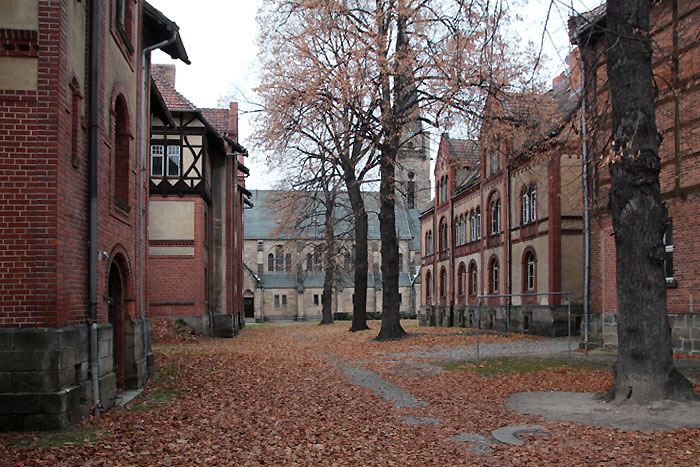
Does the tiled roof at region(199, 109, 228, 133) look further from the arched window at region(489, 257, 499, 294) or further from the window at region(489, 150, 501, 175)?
the arched window at region(489, 257, 499, 294)

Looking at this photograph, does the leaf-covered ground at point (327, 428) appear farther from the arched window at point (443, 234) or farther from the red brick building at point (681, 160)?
the arched window at point (443, 234)

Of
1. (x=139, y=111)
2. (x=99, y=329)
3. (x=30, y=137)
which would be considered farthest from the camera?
(x=139, y=111)

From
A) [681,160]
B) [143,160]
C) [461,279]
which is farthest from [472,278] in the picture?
[143,160]

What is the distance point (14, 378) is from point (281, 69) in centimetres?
1496

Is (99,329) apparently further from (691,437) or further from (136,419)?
(691,437)

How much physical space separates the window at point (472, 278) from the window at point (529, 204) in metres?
7.53

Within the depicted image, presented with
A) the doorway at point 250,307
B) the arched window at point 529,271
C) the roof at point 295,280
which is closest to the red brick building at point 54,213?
the arched window at point 529,271

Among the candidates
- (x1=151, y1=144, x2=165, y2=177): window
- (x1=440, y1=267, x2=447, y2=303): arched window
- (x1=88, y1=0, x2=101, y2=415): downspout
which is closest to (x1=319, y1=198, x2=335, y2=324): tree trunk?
(x1=151, y1=144, x2=165, y2=177): window

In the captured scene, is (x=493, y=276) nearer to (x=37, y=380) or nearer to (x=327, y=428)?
(x=327, y=428)

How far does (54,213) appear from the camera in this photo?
25.9 ft

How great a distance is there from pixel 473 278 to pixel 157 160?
63.7ft

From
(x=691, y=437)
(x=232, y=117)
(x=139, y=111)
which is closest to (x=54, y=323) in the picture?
(x=139, y=111)

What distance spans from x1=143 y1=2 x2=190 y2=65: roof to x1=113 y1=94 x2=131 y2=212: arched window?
10.1ft

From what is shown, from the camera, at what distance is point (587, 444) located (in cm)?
741
